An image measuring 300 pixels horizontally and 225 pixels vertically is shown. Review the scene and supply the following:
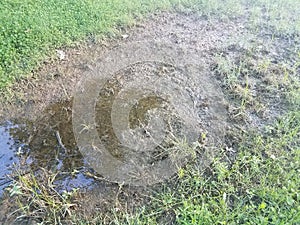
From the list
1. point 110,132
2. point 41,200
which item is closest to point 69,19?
point 110,132

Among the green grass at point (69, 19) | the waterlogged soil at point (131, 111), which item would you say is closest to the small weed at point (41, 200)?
the waterlogged soil at point (131, 111)

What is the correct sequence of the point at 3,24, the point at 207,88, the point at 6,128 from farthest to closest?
the point at 3,24 → the point at 207,88 → the point at 6,128

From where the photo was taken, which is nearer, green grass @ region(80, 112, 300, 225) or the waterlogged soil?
green grass @ region(80, 112, 300, 225)

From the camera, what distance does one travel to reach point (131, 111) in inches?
119

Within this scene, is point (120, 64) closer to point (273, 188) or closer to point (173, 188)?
point (173, 188)

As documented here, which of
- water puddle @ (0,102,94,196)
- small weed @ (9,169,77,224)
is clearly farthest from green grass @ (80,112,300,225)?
water puddle @ (0,102,94,196)

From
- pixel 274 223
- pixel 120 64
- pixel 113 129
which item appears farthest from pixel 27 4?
pixel 274 223

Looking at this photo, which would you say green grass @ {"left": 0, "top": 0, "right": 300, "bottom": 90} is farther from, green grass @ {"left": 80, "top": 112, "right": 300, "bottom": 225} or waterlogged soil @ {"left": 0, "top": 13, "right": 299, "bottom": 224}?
green grass @ {"left": 80, "top": 112, "right": 300, "bottom": 225}

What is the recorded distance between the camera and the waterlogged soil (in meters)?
2.51

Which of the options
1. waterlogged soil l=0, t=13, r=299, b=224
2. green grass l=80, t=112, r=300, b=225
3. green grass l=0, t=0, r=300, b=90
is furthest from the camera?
green grass l=0, t=0, r=300, b=90

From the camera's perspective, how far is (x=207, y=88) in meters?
3.26

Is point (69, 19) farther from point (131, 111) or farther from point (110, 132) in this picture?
point (110, 132)

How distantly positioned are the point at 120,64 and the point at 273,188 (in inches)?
78.4

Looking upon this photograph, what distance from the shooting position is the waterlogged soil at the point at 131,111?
8.24 ft
